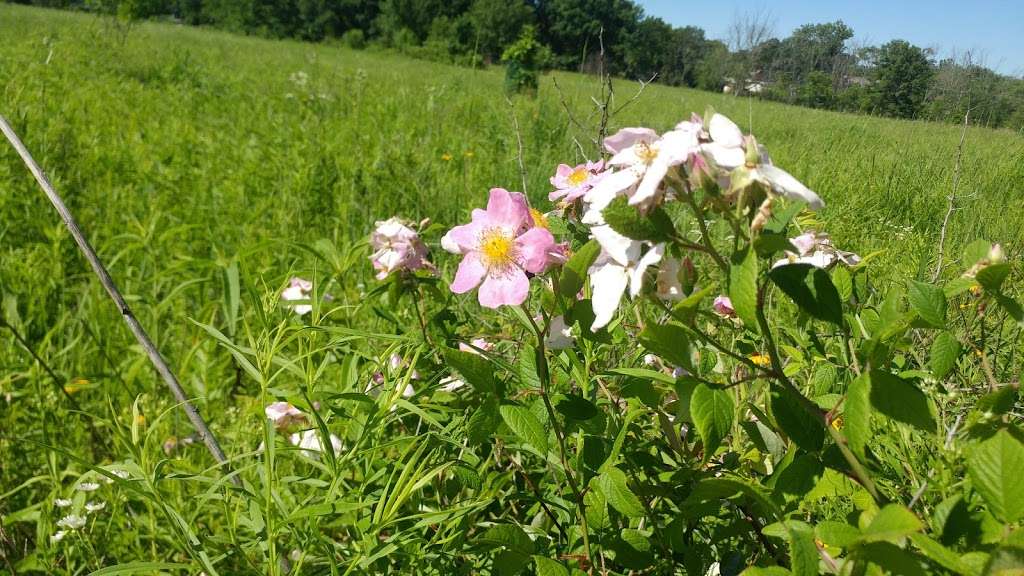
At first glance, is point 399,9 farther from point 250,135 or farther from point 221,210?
point 221,210

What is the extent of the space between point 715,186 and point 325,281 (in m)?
0.85

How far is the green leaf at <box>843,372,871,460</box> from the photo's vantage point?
0.49 metres

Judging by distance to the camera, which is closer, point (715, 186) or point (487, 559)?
point (715, 186)

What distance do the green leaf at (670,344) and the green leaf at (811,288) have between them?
98 mm

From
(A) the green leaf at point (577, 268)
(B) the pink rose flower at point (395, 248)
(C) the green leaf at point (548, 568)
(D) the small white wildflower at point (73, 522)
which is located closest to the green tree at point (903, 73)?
Answer: (B) the pink rose flower at point (395, 248)

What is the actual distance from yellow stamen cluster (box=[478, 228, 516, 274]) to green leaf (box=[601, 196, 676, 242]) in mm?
207

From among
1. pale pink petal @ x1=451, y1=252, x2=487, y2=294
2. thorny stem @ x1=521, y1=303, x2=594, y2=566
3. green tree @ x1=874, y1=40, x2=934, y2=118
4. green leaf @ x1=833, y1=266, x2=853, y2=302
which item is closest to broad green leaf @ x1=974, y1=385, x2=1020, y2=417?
green leaf @ x1=833, y1=266, x2=853, y2=302

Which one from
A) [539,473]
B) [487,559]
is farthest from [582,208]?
[539,473]

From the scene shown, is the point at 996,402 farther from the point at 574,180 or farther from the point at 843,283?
the point at 574,180

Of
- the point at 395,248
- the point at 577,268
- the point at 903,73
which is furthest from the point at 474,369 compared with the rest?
the point at 903,73

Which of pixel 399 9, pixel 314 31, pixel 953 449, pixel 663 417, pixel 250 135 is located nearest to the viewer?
pixel 953 449

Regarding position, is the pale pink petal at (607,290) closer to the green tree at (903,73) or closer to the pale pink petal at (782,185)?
the pale pink petal at (782,185)

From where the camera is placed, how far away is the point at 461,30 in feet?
45.6

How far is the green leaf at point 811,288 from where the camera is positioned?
0.55 metres
